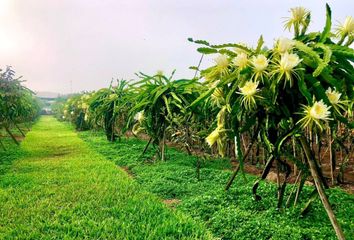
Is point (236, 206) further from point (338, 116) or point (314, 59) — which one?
point (314, 59)

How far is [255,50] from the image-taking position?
318cm

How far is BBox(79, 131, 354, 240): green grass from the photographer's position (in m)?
3.07

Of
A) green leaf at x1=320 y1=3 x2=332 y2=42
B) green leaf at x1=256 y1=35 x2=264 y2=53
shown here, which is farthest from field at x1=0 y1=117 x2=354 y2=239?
green leaf at x1=320 y1=3 x2=332 y2=42

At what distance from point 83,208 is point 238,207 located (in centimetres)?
184

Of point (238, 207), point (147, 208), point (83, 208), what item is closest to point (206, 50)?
point (238, 207)

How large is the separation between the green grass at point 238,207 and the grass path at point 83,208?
249 millimetres

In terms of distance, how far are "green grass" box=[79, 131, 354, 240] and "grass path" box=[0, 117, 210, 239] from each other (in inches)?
9.8

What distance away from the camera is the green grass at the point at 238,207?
3.07m

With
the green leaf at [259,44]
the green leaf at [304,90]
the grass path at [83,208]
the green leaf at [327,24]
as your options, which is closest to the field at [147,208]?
the grass path at [83,208]

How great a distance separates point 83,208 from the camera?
3.96 metres

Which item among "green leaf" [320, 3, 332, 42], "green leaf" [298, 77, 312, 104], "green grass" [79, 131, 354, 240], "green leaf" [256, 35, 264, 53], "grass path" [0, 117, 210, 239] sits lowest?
"grass path" [0, 117, 210, 239]

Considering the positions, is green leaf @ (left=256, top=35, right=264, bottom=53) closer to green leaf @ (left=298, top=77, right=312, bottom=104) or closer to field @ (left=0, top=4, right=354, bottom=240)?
field @ (left=0, top=4, right=354, bottom=240)

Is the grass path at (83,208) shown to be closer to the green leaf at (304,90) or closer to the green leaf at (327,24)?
the green leaf at (304,90)

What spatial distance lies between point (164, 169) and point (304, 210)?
3047 mm
